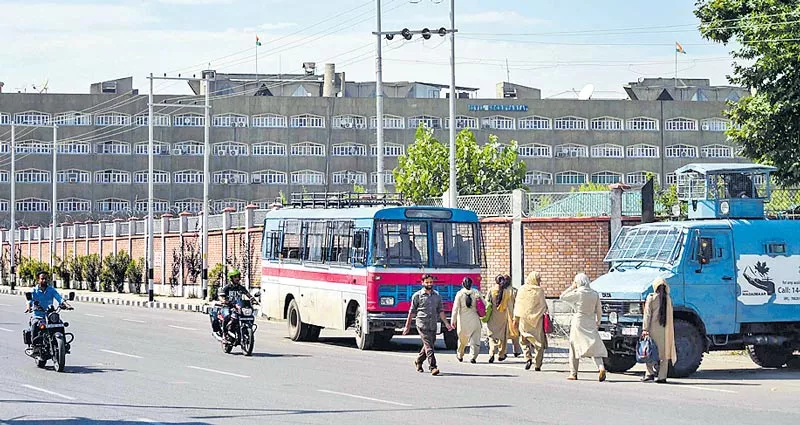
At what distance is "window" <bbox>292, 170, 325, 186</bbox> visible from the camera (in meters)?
103

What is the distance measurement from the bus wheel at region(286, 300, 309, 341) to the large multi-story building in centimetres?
6830

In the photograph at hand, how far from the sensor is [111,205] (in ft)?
335

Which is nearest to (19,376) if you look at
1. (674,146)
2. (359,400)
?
(359,400)

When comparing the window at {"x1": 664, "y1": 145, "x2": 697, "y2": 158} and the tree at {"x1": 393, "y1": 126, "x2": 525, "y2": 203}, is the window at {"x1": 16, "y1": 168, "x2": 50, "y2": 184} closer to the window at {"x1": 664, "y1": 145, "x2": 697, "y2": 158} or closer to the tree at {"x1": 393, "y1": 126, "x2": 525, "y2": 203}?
the tree at {"x1": 393, "y1": 126, "x2": 525, "y2": 203}

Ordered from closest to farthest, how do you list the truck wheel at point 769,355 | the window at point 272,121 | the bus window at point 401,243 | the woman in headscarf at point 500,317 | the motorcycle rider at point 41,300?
1. the motorcycle rider at point 41,300
2. the truck wheel at point 769,355
3. the woman in headscarf at point 500,317
4. the bus window at point 401,243
5. the window at point 272,121

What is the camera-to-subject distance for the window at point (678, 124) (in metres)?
106

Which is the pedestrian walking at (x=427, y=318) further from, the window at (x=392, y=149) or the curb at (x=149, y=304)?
the window at (x=392, y=149)

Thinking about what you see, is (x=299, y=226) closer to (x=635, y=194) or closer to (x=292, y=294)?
(x=292, y=294)

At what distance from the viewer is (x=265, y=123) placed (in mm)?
101938

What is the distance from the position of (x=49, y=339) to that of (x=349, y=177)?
81671mm

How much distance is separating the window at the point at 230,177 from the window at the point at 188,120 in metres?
4.12

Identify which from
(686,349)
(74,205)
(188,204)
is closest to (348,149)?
(188,204)

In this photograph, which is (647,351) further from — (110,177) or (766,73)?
(110,177)

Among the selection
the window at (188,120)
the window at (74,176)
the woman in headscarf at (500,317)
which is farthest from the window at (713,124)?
the woman in headscarf at (500,317)
